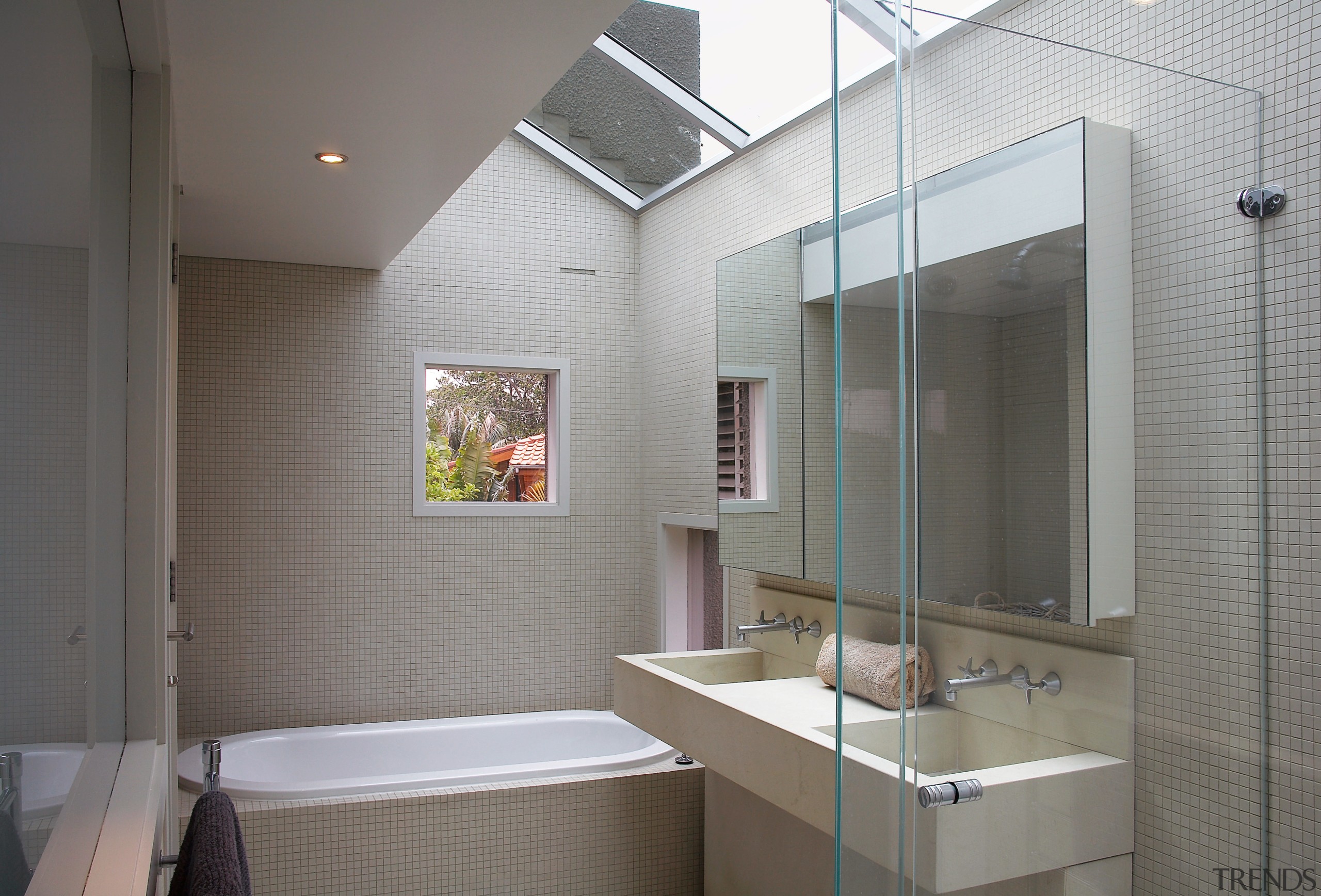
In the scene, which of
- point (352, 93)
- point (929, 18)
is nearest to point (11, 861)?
point (929, 18)

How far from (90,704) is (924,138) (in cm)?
144

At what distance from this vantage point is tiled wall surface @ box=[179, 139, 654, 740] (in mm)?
4082

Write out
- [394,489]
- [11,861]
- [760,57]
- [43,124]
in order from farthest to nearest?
[394,489], [760,57], [43,124], [11,861]

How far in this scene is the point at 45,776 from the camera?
0.80 metres

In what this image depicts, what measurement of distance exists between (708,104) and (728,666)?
7.34 ft

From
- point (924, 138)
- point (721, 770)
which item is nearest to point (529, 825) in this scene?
point (721, 770)

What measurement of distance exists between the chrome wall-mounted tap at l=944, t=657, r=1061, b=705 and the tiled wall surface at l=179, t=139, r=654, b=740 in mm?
3498

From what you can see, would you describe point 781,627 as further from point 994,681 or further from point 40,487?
point 40,487

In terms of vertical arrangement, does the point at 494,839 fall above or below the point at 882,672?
below

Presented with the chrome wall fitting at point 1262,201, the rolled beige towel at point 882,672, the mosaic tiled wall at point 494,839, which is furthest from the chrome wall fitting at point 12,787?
the mosaic tiled wall at point 494,839

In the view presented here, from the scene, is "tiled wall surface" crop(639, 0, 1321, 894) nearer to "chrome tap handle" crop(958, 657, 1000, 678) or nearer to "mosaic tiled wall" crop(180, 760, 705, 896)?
"chrome tap handle" crop(958, 657, 1000, 678)

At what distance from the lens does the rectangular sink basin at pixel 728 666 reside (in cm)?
341

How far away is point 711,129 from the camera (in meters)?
3.72

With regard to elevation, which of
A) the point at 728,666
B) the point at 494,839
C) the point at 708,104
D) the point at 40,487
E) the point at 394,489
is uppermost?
the point at 708,104
